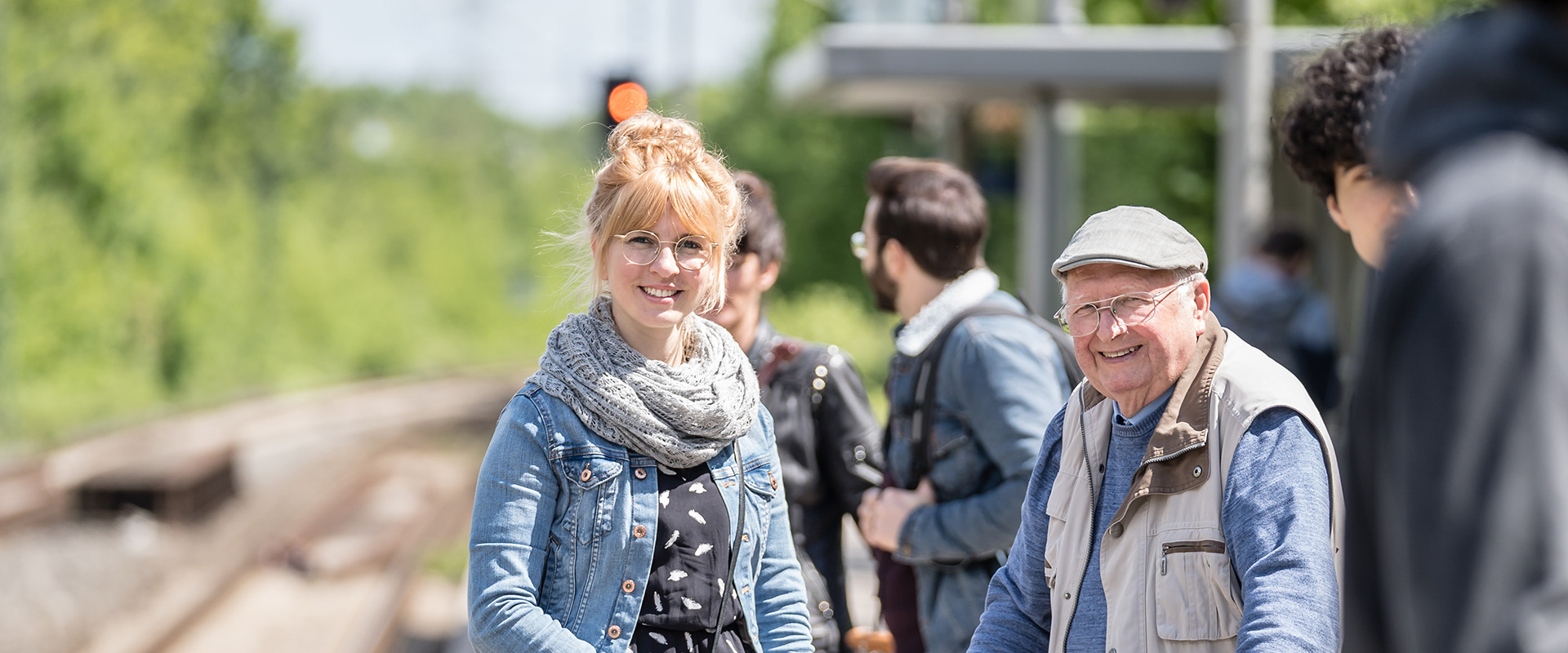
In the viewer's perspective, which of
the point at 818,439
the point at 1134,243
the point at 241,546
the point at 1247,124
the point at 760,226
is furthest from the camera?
the point at 241,546

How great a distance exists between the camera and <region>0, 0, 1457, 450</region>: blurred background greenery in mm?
23188

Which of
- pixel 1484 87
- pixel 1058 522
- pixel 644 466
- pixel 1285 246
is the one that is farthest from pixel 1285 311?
pixel 1484 87

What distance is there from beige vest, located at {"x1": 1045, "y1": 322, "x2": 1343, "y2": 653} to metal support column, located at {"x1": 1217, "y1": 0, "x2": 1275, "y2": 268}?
8189mm

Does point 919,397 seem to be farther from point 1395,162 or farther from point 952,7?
point 952,7

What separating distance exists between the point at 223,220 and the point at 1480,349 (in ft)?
129

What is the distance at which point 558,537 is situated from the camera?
254 cm

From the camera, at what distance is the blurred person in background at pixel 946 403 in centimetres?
346

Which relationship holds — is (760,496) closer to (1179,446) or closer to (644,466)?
(644,466)

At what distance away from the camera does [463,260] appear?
5184cm

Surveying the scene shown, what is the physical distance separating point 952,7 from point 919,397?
16.6m

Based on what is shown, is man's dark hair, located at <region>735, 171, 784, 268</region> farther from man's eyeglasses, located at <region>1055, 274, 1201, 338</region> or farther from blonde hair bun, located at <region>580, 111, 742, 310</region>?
man's eyeglasses, located at <region>1055, 274, 1201, 338</region>

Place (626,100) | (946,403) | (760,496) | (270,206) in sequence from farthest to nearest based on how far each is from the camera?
(270,206) → (626,100) → (946,403) → (760,496)

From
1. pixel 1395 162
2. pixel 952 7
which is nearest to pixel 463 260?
pixel 952 7

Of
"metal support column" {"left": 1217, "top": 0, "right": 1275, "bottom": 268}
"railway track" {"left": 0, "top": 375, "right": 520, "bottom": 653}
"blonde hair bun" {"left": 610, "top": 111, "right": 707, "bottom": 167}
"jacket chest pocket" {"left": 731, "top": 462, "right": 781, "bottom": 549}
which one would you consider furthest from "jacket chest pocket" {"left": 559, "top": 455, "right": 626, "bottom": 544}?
"railway track" {"left": 0, "top": 375, "right": 520, "bottom": 653}
